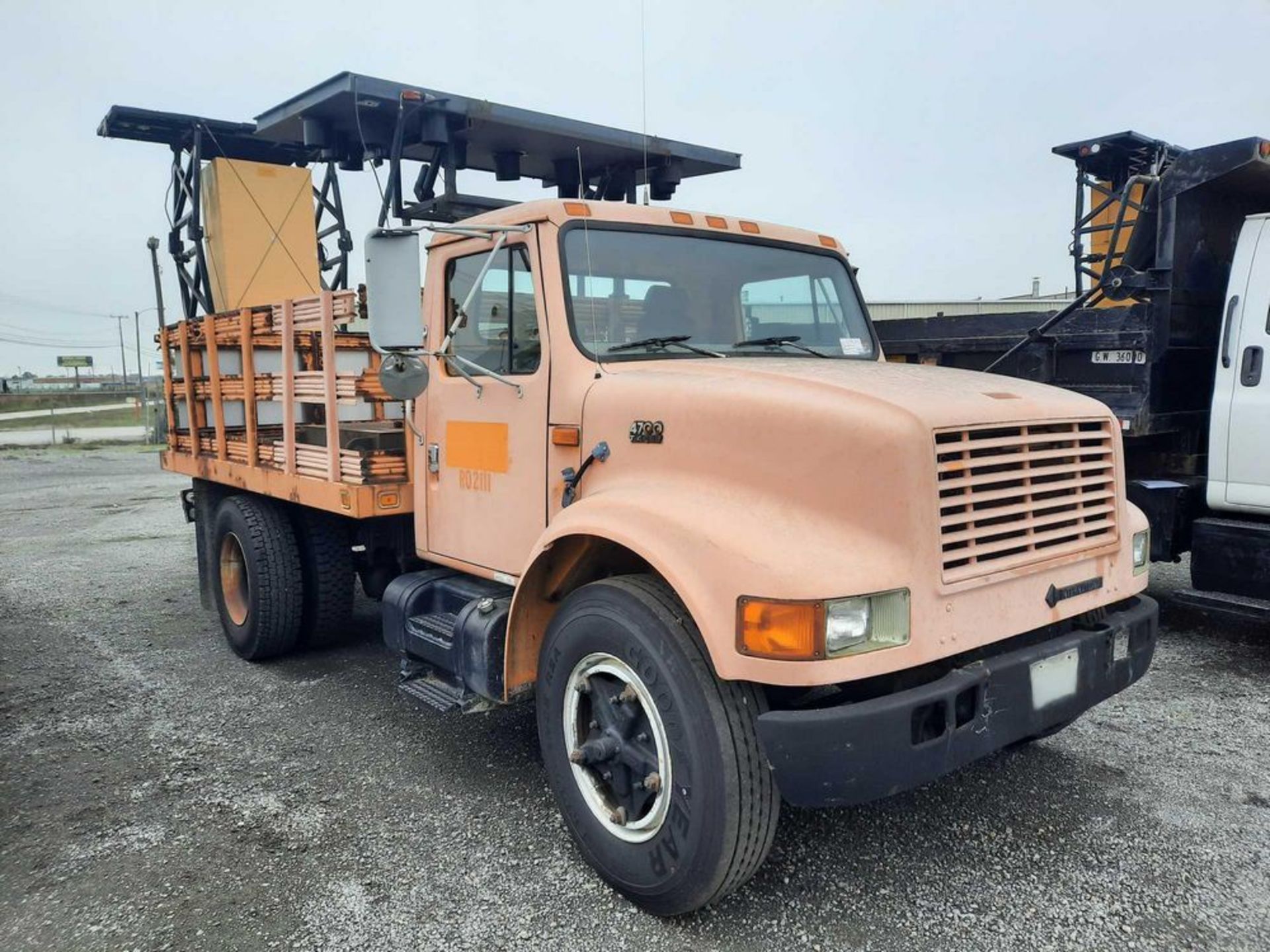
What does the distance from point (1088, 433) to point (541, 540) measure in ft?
6.15

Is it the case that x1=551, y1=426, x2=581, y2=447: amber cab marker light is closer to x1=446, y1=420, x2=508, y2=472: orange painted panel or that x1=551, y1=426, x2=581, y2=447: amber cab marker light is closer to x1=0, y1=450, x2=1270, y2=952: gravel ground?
x1=446, y1=420, x2=508, y2=472: orange painted panel

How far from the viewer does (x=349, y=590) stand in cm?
559

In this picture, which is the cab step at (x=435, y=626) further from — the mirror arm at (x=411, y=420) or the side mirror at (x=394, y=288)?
the side mirror at (x=394, y=288)

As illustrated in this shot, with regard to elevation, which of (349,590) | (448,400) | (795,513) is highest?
(448,400)

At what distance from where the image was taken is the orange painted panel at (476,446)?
374 centimetres

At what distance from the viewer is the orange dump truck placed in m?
2.56

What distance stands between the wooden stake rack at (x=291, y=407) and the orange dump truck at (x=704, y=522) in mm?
32

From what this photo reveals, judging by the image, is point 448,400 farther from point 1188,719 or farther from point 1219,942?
point 1188,719

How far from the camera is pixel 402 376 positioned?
331cm

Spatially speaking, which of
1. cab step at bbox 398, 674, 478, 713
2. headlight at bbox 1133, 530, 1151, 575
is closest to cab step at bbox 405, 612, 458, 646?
cab step at bbox 398, 674, 478, 713

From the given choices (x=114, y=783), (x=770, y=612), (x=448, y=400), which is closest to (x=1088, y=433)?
(x=770, y=612)

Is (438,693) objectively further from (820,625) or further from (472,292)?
(820,625)

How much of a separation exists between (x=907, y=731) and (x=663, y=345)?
1641mm

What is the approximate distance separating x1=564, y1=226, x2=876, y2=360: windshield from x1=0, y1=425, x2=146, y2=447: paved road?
2700 cm
